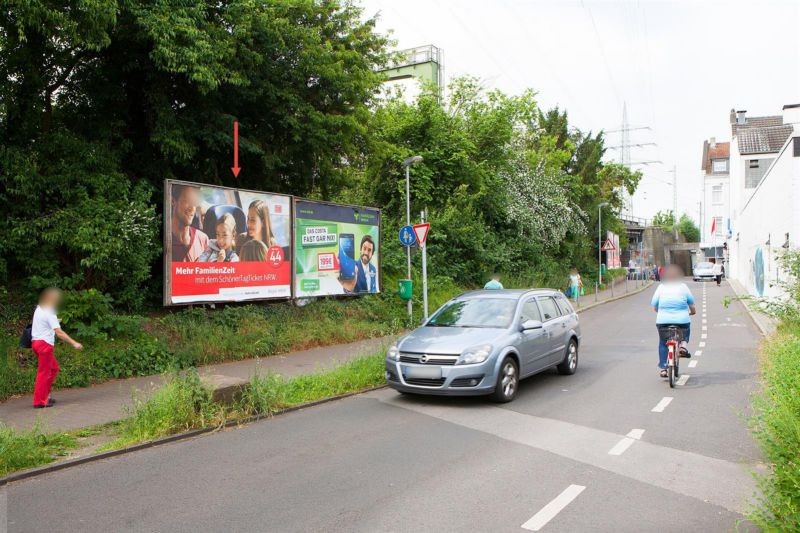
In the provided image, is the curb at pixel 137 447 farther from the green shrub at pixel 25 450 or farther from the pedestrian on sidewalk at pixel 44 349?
the pedestrian on sidewalk at pixel 44 349

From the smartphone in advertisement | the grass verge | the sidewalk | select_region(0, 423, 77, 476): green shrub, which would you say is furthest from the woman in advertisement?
the grass verge

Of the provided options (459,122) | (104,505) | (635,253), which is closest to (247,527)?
(104,505)

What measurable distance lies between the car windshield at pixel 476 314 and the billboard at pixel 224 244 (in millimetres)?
5308

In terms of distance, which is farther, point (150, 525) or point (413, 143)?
point (413, 143)

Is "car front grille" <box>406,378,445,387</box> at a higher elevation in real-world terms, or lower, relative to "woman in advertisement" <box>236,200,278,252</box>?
lower

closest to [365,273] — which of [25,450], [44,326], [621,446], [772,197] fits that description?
[44,326]

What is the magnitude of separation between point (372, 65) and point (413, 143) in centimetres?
584

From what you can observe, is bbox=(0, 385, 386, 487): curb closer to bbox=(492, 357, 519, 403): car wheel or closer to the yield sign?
bbox=(492, 357, 519, 403): car wheel

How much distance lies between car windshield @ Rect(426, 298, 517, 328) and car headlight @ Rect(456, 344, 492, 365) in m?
0.93

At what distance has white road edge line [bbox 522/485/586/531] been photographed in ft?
14.7

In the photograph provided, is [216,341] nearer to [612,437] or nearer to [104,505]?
[104,505]

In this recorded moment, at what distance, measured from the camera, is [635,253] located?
75.6 meters

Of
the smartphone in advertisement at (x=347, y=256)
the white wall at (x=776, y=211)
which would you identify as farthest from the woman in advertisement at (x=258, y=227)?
the white wall at (x=776, y=211)

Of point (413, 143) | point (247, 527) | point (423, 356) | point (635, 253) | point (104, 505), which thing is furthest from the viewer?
point (635, 253)
